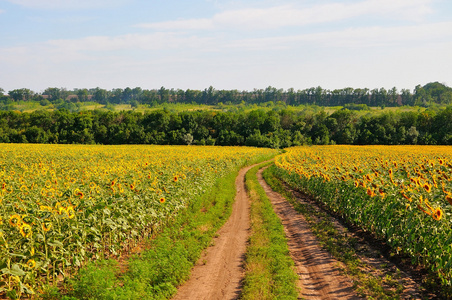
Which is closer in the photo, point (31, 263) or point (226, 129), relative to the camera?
point (31, 263)

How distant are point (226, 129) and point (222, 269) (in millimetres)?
70355

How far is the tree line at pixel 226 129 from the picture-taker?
71188 mm

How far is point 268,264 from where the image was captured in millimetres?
8594

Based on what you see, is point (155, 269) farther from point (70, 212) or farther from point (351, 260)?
point (351, 260)

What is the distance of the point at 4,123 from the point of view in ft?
248

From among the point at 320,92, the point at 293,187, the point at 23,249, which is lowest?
the point at 293,187

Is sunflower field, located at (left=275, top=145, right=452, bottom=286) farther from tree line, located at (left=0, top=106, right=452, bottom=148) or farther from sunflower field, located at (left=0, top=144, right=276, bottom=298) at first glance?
tree line, located at (left=0, top=106, right=452, bottom=148)

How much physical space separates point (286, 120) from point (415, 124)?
30.9m

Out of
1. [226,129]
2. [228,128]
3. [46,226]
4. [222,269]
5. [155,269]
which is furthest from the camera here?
[228,128]

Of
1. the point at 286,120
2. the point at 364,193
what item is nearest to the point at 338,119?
the point at 286,120

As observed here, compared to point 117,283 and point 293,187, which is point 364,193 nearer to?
point 117,283

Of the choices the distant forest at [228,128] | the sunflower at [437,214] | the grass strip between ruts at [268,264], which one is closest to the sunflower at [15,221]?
the grass strip between ruts at [268,264]

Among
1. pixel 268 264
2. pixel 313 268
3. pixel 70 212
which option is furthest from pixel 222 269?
pixel 70 212

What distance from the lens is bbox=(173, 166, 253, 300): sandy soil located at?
7.25 metres
